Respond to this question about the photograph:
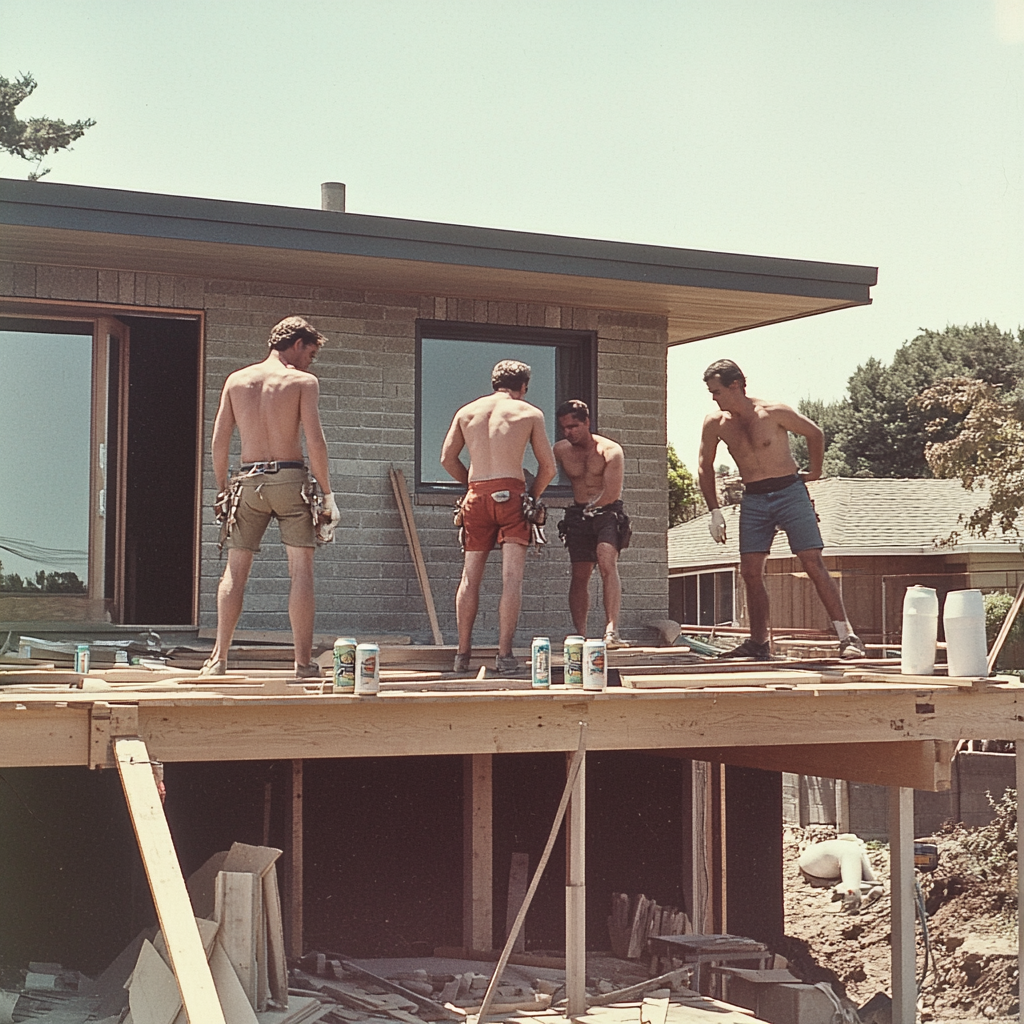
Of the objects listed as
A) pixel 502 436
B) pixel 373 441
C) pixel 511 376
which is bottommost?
pixel 502 436

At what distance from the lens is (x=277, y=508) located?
672 centimetres

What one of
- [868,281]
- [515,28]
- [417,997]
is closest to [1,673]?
[417,997]

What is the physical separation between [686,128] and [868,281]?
2369 cm

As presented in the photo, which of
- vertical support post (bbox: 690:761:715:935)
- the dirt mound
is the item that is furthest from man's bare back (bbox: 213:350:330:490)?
the dirt mound

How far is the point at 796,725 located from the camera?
6629 millimetres

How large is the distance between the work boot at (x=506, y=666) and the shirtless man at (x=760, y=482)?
1735mm

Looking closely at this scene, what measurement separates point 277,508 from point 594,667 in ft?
5.85

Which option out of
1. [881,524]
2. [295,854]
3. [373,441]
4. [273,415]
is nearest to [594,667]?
[273,415]

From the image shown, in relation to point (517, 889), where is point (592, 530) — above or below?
above

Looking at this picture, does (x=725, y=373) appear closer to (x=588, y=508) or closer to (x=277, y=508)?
(x=588, y=508)

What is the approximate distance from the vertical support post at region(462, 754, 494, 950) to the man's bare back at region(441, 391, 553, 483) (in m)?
2.76

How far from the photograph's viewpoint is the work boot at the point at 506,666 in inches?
274

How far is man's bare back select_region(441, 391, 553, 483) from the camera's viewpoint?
7.19 m

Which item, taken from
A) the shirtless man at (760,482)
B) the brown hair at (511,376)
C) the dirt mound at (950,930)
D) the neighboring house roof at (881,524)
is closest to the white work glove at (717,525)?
the shirtless man at (760,482)
